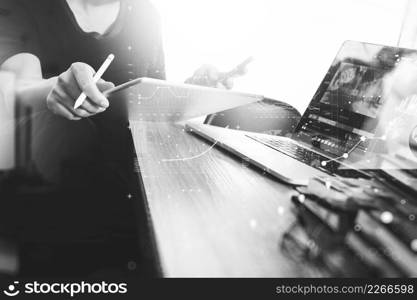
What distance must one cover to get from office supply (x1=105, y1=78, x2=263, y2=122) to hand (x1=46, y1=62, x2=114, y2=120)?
0.08 feet

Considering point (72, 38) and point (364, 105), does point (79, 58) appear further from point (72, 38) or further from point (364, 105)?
point (364, 105)

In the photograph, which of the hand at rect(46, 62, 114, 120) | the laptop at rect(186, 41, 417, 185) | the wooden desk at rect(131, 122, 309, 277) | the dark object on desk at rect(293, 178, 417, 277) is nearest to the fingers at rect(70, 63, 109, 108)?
the hand at rect(46, 62, 114, 120)

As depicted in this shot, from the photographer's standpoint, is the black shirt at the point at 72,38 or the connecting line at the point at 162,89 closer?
the connecting line at the point at 162,89

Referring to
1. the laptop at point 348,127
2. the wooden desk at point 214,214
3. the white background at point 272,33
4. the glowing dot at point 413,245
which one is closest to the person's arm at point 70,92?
the wooden desk at point 214,214

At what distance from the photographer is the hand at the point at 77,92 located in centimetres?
51

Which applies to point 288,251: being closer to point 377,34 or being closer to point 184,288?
point 184,288

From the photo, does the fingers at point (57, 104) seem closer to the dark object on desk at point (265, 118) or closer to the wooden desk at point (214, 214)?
the wooden desk at point (214, 214)

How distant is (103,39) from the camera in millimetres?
1021

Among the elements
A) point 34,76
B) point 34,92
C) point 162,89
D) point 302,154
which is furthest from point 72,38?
point 302,154

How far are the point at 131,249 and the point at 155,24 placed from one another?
37.6 inches

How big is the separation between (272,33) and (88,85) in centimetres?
125

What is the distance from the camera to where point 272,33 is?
1.54m

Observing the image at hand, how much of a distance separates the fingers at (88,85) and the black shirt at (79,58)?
13 centimetres

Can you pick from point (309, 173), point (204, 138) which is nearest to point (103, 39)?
point (204, 138)
